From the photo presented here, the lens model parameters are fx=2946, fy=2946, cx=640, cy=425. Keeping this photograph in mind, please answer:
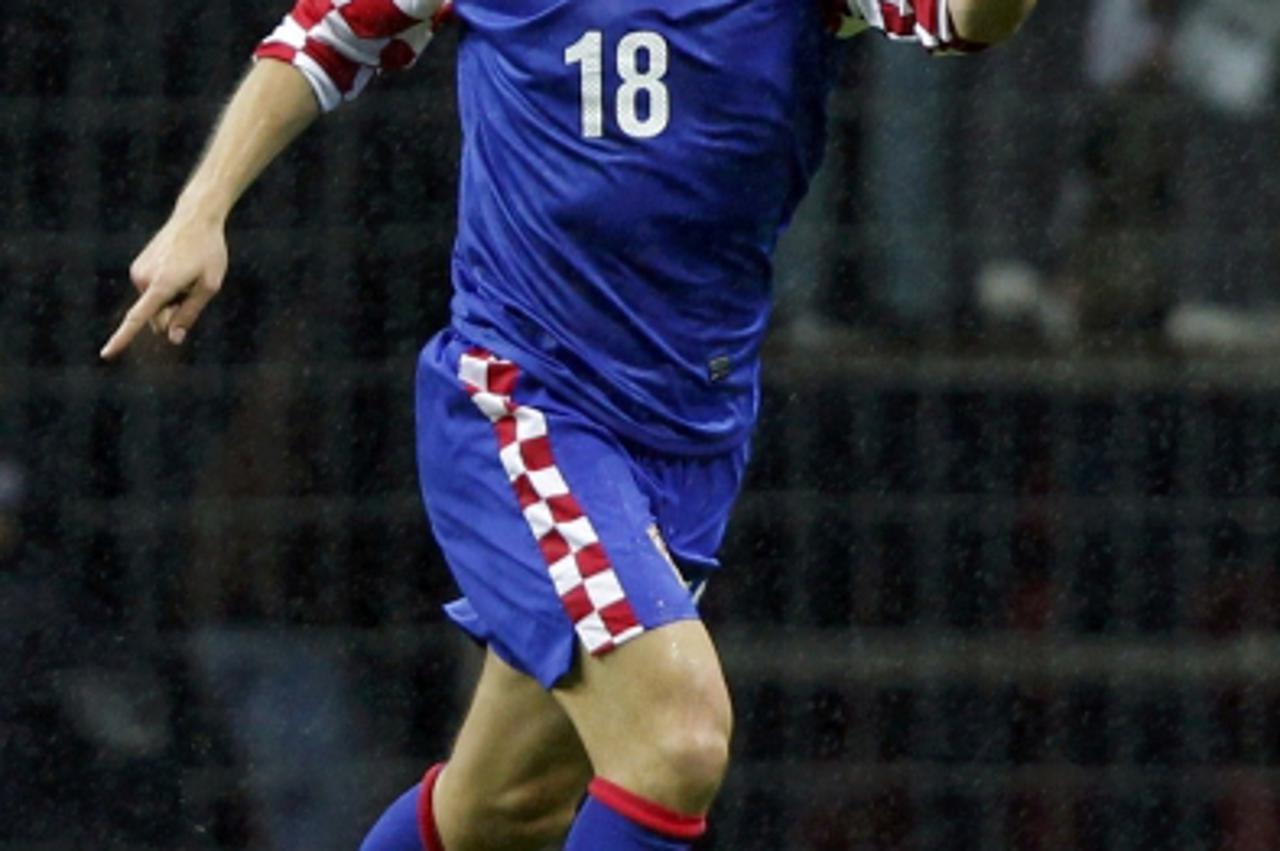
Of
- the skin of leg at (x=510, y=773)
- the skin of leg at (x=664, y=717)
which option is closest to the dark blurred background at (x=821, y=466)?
the skin of leg at (x=510, y=773)

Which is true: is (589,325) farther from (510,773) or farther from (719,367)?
(510,773)

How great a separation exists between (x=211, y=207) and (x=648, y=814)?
928mm

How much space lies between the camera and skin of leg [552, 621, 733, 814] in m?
3.38

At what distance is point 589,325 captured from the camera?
364 centimetres

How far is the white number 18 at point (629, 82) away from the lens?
3.61m

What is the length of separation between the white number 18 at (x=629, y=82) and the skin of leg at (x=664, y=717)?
629 millimetres

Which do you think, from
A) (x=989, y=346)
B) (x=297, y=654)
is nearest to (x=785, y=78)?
(x=989, y=346)

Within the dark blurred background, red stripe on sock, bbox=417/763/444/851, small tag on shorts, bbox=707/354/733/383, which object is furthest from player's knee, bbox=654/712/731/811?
the dark blurred background

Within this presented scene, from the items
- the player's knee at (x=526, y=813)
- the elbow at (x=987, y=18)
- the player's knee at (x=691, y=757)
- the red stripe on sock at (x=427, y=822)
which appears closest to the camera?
the elbow at (x=987, y=18)

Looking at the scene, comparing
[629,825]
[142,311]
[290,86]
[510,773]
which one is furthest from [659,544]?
[290,86]

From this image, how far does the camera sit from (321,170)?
5.34m

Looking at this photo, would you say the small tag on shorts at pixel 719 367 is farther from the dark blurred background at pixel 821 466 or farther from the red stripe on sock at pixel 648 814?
the dark blurred background at pixel 821 466

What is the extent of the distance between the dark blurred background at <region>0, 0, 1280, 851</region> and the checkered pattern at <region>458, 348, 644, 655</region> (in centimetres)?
169

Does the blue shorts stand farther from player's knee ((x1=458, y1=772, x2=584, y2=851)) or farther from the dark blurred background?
the dark blurred background
